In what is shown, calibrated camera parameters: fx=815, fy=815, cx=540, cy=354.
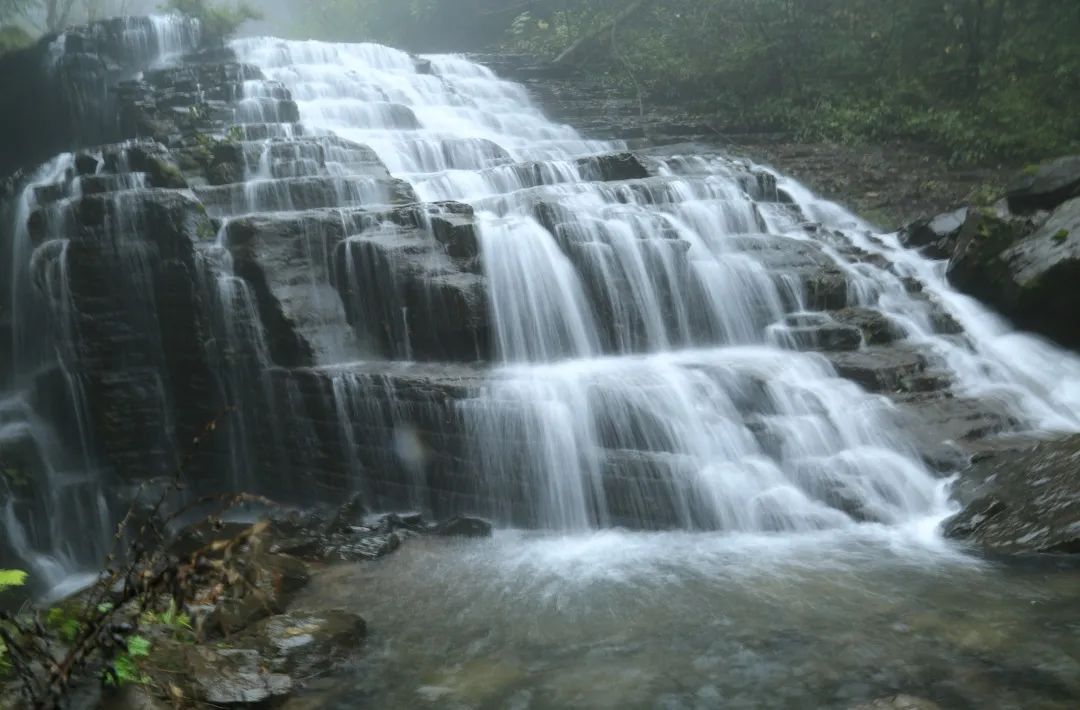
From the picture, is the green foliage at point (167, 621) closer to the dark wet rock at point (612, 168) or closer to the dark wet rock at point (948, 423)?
the dark wet rock at point (948, 423)

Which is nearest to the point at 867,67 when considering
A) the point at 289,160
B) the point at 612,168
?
the point at 612,168

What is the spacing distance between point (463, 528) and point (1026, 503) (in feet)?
16.2

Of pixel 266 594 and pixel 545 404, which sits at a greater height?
pixel 545 404

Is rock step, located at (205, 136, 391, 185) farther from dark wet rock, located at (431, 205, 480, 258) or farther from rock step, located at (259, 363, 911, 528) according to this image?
rock step, located at (259, 363, 911, 528)

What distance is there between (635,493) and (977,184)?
1069 cm

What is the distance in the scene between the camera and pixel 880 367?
916 cm

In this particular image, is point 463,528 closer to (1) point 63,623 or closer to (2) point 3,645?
(1) point 63,623

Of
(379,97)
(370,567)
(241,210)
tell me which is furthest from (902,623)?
(379,97)

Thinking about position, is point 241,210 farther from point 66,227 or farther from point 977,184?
point 977,184

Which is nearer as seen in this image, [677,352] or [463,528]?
[463,528]

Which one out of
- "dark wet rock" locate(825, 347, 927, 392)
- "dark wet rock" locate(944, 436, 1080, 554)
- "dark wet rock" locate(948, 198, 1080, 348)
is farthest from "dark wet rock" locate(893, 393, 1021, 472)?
"dark wet rock" locate(948, 198, 1080, 348)

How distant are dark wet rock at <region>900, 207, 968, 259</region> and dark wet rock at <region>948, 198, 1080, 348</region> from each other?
31.7 inches

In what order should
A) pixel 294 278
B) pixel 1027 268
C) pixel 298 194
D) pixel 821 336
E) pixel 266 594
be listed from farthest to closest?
pixel 298 194
pixel 1027 268
pixel 821 336
pixel 294 278
pixel 266 594

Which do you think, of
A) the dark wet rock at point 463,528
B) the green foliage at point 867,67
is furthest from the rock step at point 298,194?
the green foliage at point 867,67
